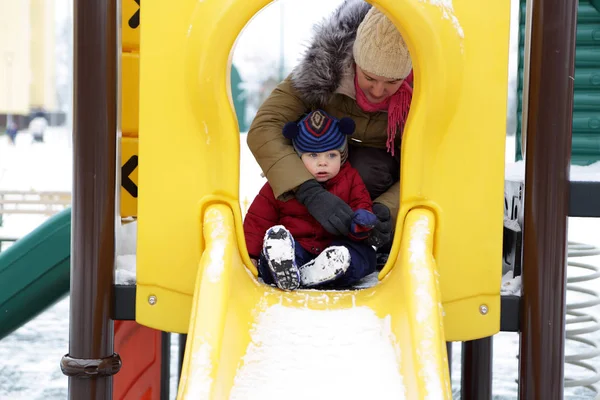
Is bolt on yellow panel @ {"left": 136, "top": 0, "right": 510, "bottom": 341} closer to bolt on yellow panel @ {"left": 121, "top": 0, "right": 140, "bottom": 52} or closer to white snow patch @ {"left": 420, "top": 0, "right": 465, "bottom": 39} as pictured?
white snow patch @ {"left": 420, "top": 0, "right": 465, "bottom": 39}

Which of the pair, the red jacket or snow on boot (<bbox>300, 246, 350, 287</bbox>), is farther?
the red jacket

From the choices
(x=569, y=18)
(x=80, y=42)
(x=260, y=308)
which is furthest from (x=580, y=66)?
(x=80, y=42)

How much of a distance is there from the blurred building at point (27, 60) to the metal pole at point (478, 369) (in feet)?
65.4

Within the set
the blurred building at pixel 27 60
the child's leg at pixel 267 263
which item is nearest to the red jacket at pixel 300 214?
the child's leg at pixel 267 263

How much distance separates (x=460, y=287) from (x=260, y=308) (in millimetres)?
520

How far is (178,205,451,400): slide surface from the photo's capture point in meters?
1.53

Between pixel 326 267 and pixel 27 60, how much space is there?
71.8ft

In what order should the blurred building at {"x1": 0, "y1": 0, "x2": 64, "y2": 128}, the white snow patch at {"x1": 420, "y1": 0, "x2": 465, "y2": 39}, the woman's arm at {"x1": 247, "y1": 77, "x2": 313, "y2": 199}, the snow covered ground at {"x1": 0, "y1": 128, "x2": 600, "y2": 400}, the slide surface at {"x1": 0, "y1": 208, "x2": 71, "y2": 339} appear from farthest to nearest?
the blurred building at {"x1": 0, "y1": 0, "x2": 64, "y2": 128} < the snow covered ground at {"x1": 0, "y1": 128, "x2": 600, "y2": 400} < the slide surface at {"x1": 0, "y1": 208, "x2": 71, "y2": 339} < the woman's arm at {"x1": 247, "y1": 77, "x2": 313, "y2": 199} < the white snow patch at {"x1": 420, "y1": 0, "x2": 465, "y2": 39}

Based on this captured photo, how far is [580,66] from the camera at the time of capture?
2.47 m

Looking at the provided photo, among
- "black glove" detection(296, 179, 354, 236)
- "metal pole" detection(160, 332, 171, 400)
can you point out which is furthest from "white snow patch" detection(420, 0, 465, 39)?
"metal pole" detection(160, 332, 171, 400)

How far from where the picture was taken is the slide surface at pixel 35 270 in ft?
8.88

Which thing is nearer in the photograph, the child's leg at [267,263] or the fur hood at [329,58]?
the child's leg at [267,263]

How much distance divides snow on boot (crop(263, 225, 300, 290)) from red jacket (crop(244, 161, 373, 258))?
0.78ft

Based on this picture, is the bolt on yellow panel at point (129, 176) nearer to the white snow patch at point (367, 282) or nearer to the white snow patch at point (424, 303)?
the white snow patch at point (367, 282)
